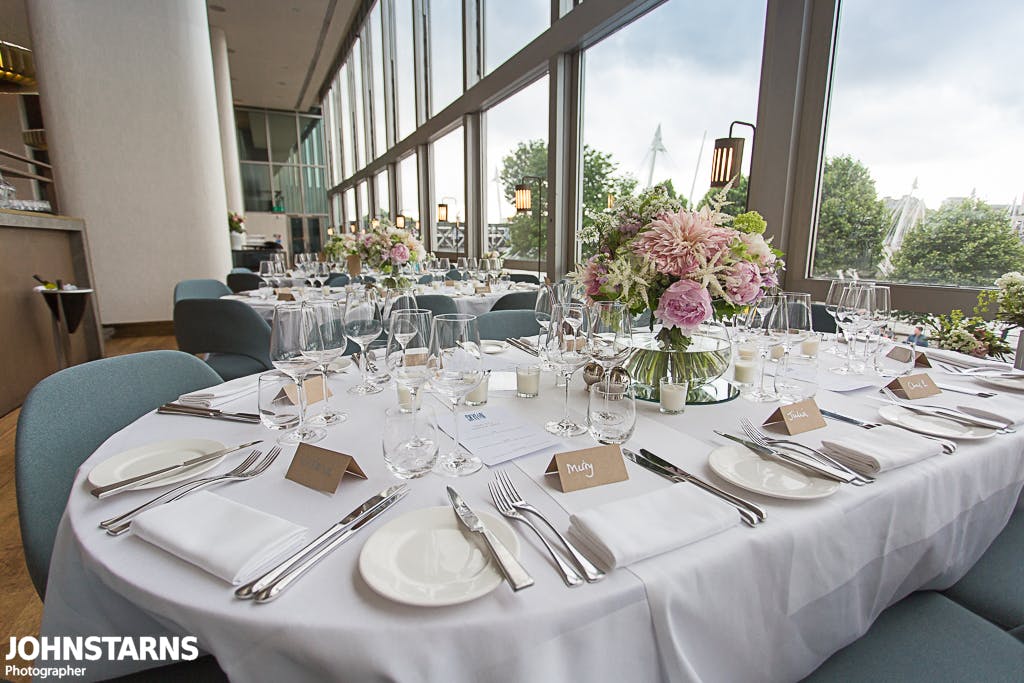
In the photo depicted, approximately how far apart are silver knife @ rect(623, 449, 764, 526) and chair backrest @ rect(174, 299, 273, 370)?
2231 millimetres

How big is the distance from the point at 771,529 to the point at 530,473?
1.18 feet


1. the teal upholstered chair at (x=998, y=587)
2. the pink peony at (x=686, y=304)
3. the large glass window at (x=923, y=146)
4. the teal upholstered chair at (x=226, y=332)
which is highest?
the large glass window at (x=923, y=146)

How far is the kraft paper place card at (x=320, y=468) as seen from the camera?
2.48 ft

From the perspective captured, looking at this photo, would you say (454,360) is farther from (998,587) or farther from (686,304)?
(998,587)

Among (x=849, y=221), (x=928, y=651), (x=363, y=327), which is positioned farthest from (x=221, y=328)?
(x=849, y=221)

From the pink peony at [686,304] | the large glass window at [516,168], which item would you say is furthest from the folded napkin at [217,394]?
the large glass window at [516,168]

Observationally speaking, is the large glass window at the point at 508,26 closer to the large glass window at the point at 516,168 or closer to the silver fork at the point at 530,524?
the large glass window at the point at 516,168

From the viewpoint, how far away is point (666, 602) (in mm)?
562

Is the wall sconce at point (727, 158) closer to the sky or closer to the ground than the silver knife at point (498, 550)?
closer to the sky

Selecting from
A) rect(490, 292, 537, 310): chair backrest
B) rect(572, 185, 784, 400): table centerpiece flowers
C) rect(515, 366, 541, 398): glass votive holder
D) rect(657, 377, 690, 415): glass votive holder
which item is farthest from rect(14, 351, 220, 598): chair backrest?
rect(490, 292, 537, 310): chair backrest

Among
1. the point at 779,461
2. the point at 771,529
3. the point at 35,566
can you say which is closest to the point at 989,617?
the point at 779,461

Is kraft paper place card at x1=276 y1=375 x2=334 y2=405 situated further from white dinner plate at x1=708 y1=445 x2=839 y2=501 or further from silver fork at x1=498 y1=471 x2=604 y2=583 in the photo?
white dinner plate at x1=708 y1=445 x2=839 y2=501

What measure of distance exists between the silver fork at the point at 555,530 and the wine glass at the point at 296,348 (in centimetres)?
43

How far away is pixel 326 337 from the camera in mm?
1052
